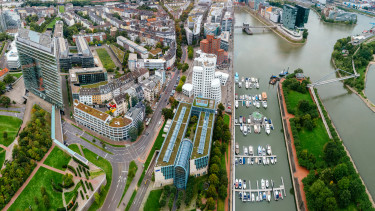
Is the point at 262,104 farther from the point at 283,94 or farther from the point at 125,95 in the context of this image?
the point at 125,95

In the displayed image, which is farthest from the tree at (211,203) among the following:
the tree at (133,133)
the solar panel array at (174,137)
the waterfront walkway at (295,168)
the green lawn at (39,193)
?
the green lawn at (39,193)

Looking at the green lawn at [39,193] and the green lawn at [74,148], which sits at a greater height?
the green lawn at [74,148]

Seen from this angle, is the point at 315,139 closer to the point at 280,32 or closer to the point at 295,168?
the point at 295,168

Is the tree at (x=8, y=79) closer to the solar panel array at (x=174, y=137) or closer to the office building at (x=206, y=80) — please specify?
the solar panel array at (x=174, y=137)

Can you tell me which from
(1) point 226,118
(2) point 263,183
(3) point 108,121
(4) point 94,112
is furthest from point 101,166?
(1) point 226,118

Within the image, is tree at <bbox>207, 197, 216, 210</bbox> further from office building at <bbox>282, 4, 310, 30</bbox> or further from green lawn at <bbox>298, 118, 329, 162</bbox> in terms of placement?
office building at <bbox>282, 4, 310, 30</bbox>

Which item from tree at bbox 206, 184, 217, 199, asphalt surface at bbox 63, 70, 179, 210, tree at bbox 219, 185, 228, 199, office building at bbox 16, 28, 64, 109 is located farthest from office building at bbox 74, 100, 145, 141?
tree at bbox 219, 185, 228, 199
